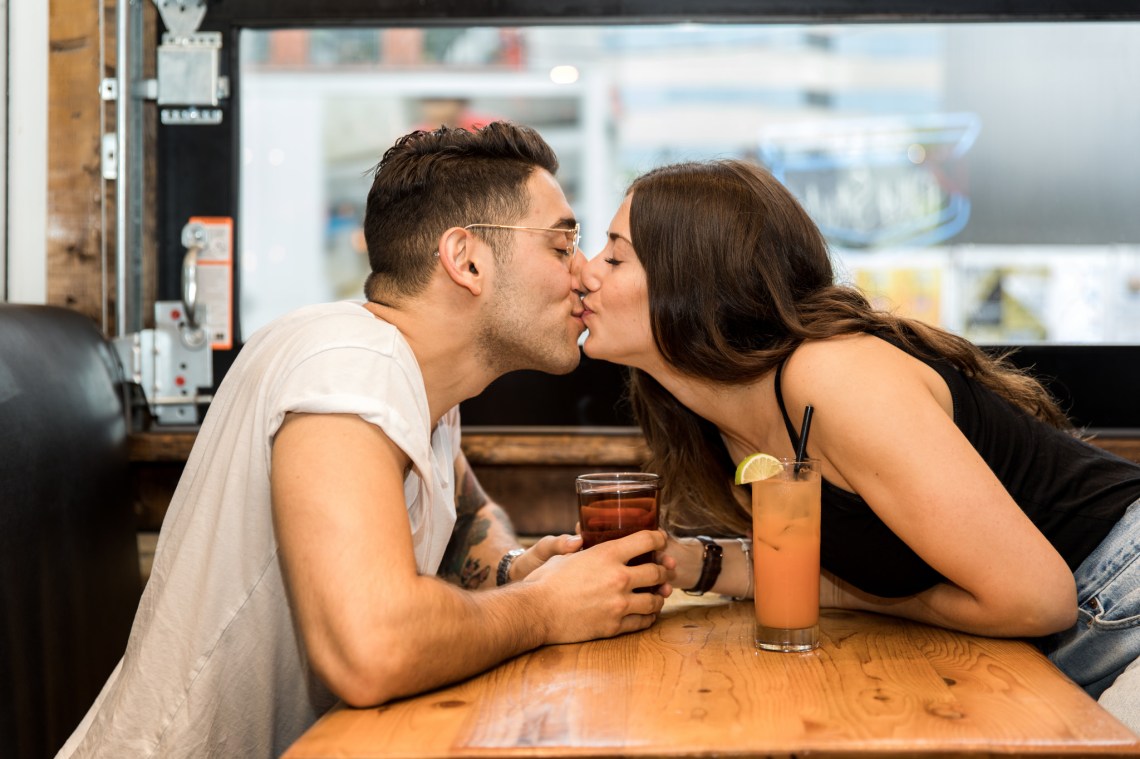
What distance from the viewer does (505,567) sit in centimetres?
182

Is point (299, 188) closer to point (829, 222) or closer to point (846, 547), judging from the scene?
point (829, 222)

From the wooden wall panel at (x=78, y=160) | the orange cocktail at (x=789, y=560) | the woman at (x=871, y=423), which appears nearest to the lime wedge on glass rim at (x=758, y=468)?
the orange cocktail at (x=789, y=560)

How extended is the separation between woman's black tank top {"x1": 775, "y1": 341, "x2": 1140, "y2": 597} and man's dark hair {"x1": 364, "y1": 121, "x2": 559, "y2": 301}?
1.86 ft

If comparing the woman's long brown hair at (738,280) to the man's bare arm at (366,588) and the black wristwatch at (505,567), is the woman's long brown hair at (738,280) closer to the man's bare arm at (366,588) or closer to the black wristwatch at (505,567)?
the black wristwatch at (505,567)

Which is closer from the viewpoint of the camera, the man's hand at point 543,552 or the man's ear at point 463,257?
the man's hand at point 543,552

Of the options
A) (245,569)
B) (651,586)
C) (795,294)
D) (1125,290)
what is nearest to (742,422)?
(795,294)

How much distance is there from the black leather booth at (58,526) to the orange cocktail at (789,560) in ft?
3.83

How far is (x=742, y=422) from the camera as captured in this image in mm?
1796

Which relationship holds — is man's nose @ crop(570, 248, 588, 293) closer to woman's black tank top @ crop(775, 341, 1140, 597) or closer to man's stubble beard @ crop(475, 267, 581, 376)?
man's stubble beard @ crop(475, 267, 581, 376)

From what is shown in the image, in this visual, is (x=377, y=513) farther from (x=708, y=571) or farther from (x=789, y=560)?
(x=708, y=571)

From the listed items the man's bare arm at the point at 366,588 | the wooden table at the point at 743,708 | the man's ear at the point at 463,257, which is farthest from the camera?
the man's ear at the point at 463,257

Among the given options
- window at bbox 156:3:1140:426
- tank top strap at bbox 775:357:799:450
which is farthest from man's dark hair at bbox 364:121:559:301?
window at bbox 156:3:1140:426

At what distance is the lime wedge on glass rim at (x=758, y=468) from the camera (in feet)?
4.45

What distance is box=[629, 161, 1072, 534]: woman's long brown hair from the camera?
5.44 feet
